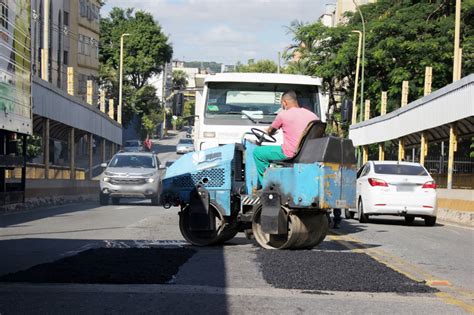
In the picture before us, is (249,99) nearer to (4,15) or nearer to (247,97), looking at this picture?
(247,97)

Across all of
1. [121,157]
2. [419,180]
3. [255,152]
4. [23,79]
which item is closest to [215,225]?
[255,152]

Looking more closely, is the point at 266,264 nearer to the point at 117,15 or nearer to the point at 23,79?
the point at 23,79

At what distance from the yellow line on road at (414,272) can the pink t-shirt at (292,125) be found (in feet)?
6.33

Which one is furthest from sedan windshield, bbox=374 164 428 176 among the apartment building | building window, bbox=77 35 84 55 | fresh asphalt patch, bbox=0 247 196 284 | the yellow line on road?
building window, bbox=77 35 84 55

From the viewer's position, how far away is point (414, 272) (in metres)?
9.67

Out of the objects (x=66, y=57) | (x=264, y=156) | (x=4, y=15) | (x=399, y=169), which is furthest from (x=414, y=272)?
(x=66, y=57)

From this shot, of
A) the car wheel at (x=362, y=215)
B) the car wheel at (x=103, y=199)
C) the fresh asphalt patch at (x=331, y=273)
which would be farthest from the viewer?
the car wheel at (x=103, y=199)

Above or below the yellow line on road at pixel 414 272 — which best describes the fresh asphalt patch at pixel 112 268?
above

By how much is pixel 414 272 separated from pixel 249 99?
6.14 m

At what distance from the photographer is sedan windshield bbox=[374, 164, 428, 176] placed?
19.3 metres

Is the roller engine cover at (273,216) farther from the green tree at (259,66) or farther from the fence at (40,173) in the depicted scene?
the green tree at (259,66)

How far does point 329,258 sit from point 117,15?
80193 mm

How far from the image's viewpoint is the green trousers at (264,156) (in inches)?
433

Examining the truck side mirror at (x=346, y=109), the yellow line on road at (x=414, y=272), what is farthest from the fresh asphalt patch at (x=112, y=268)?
the truck side mirror at (x=346, y=109)
